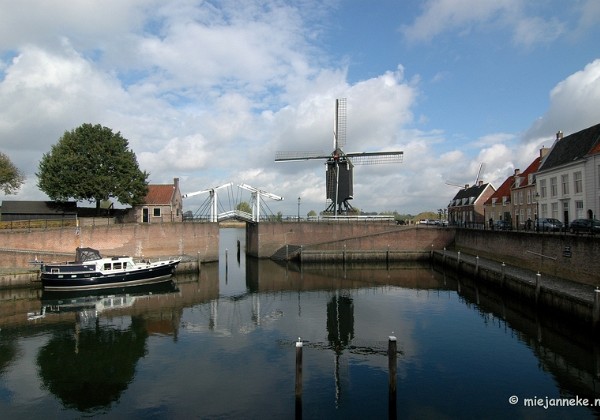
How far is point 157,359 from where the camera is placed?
1457 centimetres

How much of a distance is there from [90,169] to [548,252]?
3817 cm

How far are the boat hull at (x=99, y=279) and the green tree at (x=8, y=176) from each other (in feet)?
62.9

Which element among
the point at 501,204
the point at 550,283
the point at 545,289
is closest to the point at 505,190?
the point at 501,204

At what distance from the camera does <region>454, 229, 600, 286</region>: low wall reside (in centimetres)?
1962

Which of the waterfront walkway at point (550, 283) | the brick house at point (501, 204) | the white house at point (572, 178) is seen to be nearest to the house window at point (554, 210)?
the white house at point (572, 178)

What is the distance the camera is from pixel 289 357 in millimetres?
14453

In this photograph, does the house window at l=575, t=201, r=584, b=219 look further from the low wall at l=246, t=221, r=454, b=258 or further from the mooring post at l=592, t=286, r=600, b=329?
the mooring post at l=592, t=286, r=600, b=329

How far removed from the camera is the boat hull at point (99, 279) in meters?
27.1

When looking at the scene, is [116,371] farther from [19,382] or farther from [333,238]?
→ [333,238]

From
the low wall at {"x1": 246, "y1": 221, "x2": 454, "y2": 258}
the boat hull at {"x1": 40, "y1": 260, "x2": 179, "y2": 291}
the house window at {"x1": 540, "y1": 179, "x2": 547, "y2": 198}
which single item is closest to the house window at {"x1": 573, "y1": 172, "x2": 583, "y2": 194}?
the house window at {"x1": 540, "y1": 179, "x2": 547, "y2": 198}

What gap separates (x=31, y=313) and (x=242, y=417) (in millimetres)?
16699

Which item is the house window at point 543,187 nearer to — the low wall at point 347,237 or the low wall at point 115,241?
the low wall at point 347,237

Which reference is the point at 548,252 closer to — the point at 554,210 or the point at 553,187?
the point at 554,210

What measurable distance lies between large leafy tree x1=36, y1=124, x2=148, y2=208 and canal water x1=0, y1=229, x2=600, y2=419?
14.9 m
